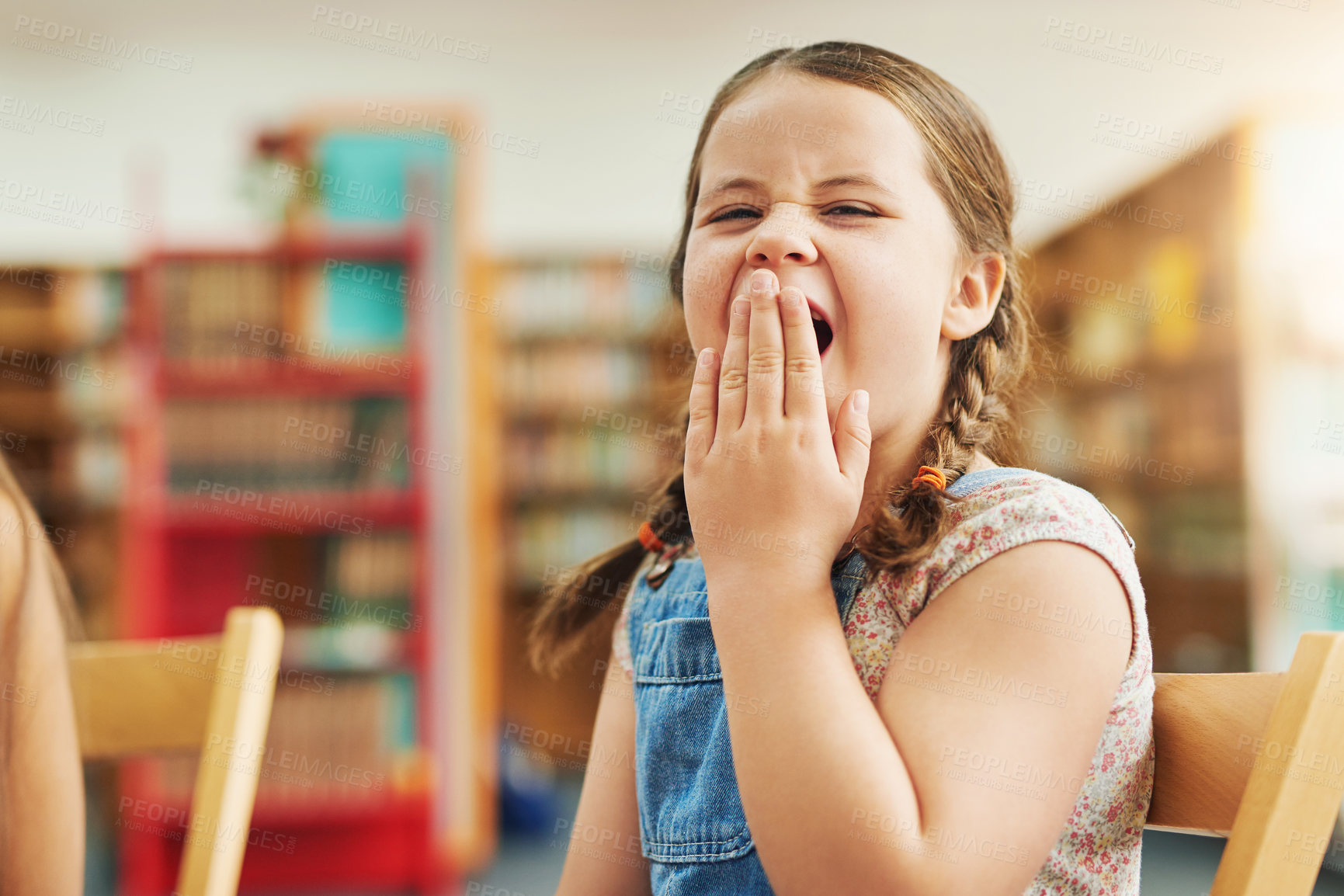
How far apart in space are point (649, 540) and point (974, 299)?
1.07 ft

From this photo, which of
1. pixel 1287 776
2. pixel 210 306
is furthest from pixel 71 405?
→ pixel 1287 776

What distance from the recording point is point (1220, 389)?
373cm

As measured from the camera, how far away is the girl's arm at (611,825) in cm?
80

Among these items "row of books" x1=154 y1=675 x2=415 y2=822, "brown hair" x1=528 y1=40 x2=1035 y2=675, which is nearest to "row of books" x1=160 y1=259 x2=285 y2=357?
"row of books" x1=154 y1=675 x2=415 y2=822

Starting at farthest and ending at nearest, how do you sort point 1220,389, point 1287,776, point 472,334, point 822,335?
point 1220,389 → point 472,334 → point 822,335 → point 1287,776

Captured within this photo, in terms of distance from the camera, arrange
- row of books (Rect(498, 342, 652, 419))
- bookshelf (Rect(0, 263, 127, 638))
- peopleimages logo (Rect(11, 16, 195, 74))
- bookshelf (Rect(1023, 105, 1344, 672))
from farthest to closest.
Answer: row of books (Rect(498, 342, 652, 419))
bookshelf (Rect(0, 263, 127, 638))
peopleimages logo (Rect(11, 16, 195, 74))
bookshelf (Rect(1023, 105, 1344, 672))

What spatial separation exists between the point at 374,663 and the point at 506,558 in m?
1.76

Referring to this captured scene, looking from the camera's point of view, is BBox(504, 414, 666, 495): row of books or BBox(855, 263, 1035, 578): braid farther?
BBox(504, 414, 666, 495): row of books

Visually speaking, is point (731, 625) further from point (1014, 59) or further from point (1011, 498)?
point (1014, 59)

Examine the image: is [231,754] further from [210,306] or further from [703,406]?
[210,306]

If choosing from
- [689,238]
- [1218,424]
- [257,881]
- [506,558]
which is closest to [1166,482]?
[1218,424]

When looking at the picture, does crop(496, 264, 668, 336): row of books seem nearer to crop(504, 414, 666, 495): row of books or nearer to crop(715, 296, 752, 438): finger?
crop(504, 414, 666, 495): row of books

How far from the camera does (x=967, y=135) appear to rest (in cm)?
78

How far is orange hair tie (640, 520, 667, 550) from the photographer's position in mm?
847
